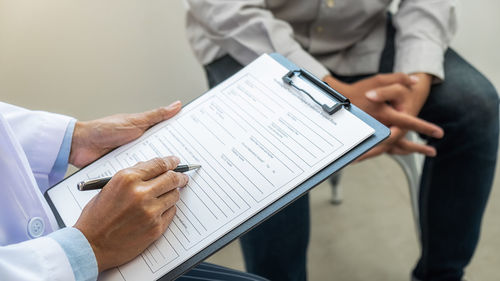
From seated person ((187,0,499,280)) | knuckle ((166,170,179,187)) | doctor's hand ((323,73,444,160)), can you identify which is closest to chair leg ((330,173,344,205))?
seated person ((187,0,499,280))

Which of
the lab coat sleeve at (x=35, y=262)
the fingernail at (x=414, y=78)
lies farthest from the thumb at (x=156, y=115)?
the fingernail at (x=414, y=78)

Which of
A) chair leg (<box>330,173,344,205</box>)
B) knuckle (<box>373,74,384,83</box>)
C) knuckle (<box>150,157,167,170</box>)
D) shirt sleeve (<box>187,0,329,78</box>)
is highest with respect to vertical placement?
knuckle (<box>150,157,167,170</box>)

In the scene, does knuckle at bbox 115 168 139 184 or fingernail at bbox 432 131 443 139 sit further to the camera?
fingernail at bbox 432 131 443 139

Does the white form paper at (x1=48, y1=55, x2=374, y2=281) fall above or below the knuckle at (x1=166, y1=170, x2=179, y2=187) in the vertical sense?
below

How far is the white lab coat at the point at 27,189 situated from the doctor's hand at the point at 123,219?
0.12 ft

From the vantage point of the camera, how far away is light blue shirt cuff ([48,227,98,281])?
44 centimetres

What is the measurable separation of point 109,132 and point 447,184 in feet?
2.11

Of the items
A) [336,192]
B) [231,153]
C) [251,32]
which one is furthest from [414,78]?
[336,192]

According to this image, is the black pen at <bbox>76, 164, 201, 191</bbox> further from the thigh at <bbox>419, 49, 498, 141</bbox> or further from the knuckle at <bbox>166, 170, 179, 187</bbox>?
the thigh at <bbox>419, 49, 498, 141</bbox>

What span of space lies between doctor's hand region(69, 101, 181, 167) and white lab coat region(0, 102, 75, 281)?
3cm

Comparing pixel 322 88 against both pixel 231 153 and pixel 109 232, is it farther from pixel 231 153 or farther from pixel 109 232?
pixel 109 232

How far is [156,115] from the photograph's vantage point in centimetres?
61

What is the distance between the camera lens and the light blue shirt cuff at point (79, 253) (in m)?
0.44

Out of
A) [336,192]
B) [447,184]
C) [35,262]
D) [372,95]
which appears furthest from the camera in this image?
[336,192]
